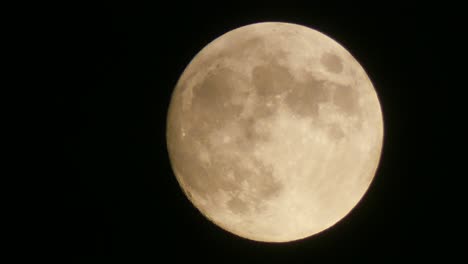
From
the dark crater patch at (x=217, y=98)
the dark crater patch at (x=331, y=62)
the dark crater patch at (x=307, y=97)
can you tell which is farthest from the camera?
the dark crater patch at (x=331, y=62)

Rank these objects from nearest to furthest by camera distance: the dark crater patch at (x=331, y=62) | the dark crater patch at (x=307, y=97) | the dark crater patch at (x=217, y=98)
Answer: the dark crater patch at (x=307, y=97)
the dark crater patch at (x=217, y=98)
the dark crater patch at (x=331, y=62)

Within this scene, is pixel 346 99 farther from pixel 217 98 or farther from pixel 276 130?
pixel 217 98

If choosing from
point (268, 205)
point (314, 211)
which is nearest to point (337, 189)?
point (314, 211)

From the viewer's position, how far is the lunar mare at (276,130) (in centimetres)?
454

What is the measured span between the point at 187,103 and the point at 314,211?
4.85ft

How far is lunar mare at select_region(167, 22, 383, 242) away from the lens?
4.54m

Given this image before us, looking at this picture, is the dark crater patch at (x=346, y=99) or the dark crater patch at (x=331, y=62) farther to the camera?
the dark crater patch at (x=331, y=62)

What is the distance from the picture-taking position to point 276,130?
14.7 ft

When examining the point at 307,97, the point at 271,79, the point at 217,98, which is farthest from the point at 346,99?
the point at 217,98

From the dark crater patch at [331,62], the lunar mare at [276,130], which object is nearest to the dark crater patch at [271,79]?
the lunar mare at [276,130]

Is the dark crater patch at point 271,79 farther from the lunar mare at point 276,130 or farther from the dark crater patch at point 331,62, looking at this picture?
the dark crater patch at point 331,62

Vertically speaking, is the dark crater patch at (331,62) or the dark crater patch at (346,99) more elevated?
the dark crater patch at (331,62)

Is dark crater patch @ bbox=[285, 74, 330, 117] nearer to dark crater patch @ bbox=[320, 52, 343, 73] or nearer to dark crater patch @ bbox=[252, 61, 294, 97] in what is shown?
dark crater patch @ bbox=[252, 61, 294, 97]

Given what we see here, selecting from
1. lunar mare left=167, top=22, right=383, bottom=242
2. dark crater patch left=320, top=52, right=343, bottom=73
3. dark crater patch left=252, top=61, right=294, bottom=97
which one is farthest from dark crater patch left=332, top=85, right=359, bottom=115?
dark crater patch left=252, top=61, right=294, bottom=97
